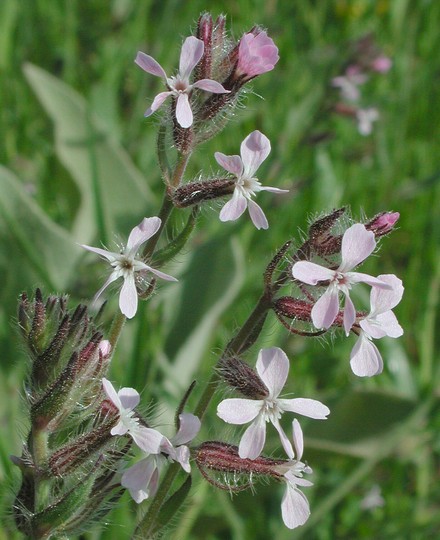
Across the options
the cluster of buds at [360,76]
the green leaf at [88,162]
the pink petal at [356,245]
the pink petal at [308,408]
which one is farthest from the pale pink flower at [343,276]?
the cluster of buds at [360,76]

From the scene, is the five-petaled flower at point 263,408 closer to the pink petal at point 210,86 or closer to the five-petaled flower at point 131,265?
the five-petaled flower at point 131,265

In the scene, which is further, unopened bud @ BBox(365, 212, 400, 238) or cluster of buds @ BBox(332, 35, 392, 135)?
cluster of buds @ BBox(332, 35, 392, 135)

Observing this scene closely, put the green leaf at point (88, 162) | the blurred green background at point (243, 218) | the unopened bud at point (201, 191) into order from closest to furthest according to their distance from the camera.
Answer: the unopened bud at point (201, 191) → the blurred green background at point (243, 218) → the green leaf at point (88, 162)

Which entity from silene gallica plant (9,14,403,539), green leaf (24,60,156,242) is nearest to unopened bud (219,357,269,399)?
silene gallica plant (9,14,403,539)

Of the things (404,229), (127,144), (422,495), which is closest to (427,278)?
(404,229)

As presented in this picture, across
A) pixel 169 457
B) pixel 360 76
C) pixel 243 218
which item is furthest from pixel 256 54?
pixel 360 76

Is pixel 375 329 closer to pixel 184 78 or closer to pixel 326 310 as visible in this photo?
pixel 326 310

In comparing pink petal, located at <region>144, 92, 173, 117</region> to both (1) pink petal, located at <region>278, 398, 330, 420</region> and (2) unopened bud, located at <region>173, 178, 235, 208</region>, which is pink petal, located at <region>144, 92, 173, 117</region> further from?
(1) pink petal, located at <region>278, 398, 330, 420</region>
